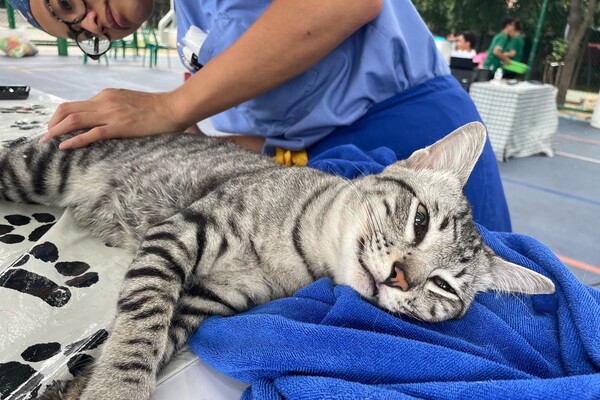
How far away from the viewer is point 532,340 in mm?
910

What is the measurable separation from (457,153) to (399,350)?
29.2 inches

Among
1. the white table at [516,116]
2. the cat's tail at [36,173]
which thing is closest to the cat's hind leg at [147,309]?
the cat's tail at [36,173]

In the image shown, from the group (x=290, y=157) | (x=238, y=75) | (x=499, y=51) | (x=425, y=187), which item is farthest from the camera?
(x=499, y=51)

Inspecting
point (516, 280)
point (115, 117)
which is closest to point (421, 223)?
point (516, 280)

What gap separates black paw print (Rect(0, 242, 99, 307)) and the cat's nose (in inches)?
28.1

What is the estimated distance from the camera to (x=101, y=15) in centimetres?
177

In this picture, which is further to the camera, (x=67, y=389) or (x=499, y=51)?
(x=499, y=51)

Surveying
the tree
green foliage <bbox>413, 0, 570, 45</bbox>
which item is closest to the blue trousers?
the tree

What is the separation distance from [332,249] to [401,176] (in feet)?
1.06

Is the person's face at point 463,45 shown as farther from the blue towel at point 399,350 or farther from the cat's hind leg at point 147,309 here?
the cat's hind leg at point 147,309

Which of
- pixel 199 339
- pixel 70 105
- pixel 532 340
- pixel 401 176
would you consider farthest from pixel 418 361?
pixel 70 105

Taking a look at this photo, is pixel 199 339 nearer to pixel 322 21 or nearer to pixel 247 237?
pixel 247 237

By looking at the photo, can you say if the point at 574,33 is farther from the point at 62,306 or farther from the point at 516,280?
the point at 62,306

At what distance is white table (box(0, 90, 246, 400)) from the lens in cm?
84
